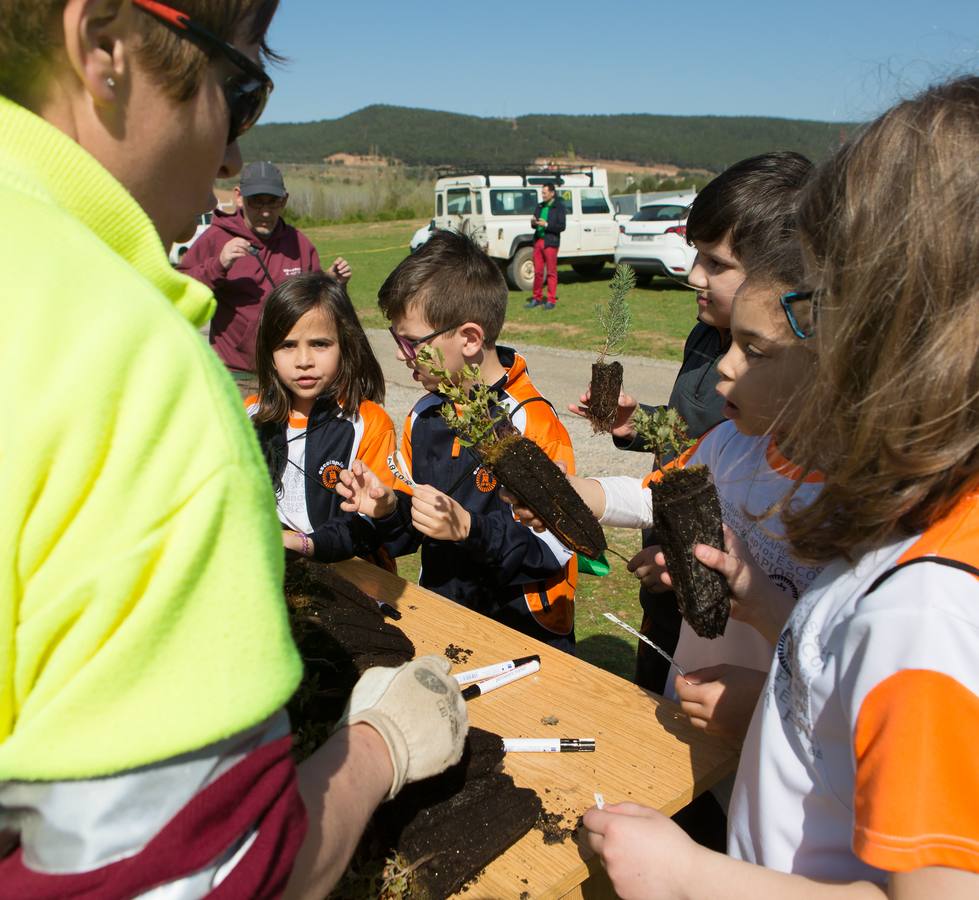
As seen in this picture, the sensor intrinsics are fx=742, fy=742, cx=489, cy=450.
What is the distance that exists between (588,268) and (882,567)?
22168 millimetres

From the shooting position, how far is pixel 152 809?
0.75 meters

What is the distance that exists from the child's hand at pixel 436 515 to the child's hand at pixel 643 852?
1.34 metres

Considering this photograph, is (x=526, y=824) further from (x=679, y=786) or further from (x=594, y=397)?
(x=594, y=397)

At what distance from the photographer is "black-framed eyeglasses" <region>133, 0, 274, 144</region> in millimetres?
973

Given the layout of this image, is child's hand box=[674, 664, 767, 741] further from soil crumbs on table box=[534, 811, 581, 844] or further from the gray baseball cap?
the gray baseball cap

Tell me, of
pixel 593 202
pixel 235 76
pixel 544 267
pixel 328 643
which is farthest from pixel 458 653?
pixel 593 202

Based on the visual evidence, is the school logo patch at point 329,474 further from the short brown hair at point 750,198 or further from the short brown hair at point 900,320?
the short brown hair at point 900,320

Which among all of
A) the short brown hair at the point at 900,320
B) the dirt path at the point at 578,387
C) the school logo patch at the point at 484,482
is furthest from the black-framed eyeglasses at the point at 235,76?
the dirt path at the point at 578,387

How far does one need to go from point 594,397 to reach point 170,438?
2648 millimetres

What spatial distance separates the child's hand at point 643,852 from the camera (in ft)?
4.48

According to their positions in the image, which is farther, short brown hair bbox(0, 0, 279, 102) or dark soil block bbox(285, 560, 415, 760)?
dark soil block bbox(285, 560, 415, 760)

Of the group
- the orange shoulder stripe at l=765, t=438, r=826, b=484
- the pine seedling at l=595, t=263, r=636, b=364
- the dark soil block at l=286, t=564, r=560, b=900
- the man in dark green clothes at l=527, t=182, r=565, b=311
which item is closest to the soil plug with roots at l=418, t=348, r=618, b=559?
the orange shoulder stripe at l=765, t=438, r=826, b=484

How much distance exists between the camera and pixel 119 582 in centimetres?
73

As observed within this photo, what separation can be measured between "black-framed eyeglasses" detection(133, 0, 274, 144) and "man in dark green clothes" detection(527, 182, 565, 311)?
16553mm
